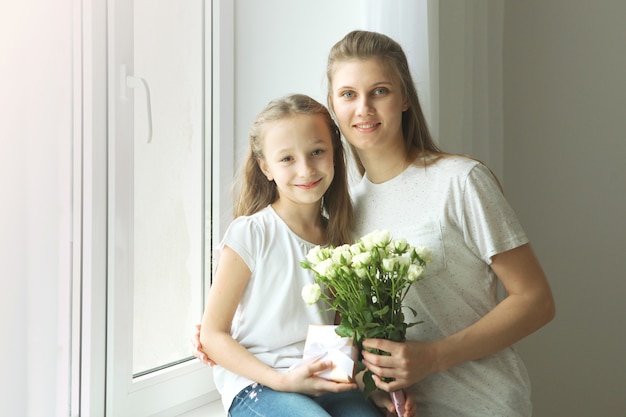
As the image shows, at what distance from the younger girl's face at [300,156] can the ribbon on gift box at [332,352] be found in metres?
0.34

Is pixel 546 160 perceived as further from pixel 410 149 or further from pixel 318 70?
pixel 410 149

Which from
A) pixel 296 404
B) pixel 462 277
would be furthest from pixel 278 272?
pixel 462 277

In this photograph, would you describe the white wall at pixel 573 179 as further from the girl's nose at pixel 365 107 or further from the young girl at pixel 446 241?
the girl's nose at pixel 365 107

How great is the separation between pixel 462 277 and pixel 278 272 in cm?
42

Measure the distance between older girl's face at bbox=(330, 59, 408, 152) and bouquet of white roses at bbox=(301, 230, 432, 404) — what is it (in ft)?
1.14

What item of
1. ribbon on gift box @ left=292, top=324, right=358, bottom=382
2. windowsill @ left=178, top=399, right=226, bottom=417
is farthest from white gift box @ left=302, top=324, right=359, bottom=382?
windowsill @ left=178, top=399, right=226, bottom=417

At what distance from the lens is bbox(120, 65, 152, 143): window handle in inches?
66.0

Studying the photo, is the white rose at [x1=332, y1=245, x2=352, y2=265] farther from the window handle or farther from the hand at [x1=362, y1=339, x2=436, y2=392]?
the window handle

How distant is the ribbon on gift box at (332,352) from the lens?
1331mm

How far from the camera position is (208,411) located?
6.31ft

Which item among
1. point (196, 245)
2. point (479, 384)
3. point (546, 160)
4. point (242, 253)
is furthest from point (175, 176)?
point (546, 160)

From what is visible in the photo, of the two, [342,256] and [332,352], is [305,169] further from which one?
[332,352]

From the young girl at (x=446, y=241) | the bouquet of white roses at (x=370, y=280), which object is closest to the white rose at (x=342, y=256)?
the bouquet of white roses at (x=370, y=280)

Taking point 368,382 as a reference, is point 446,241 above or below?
above
